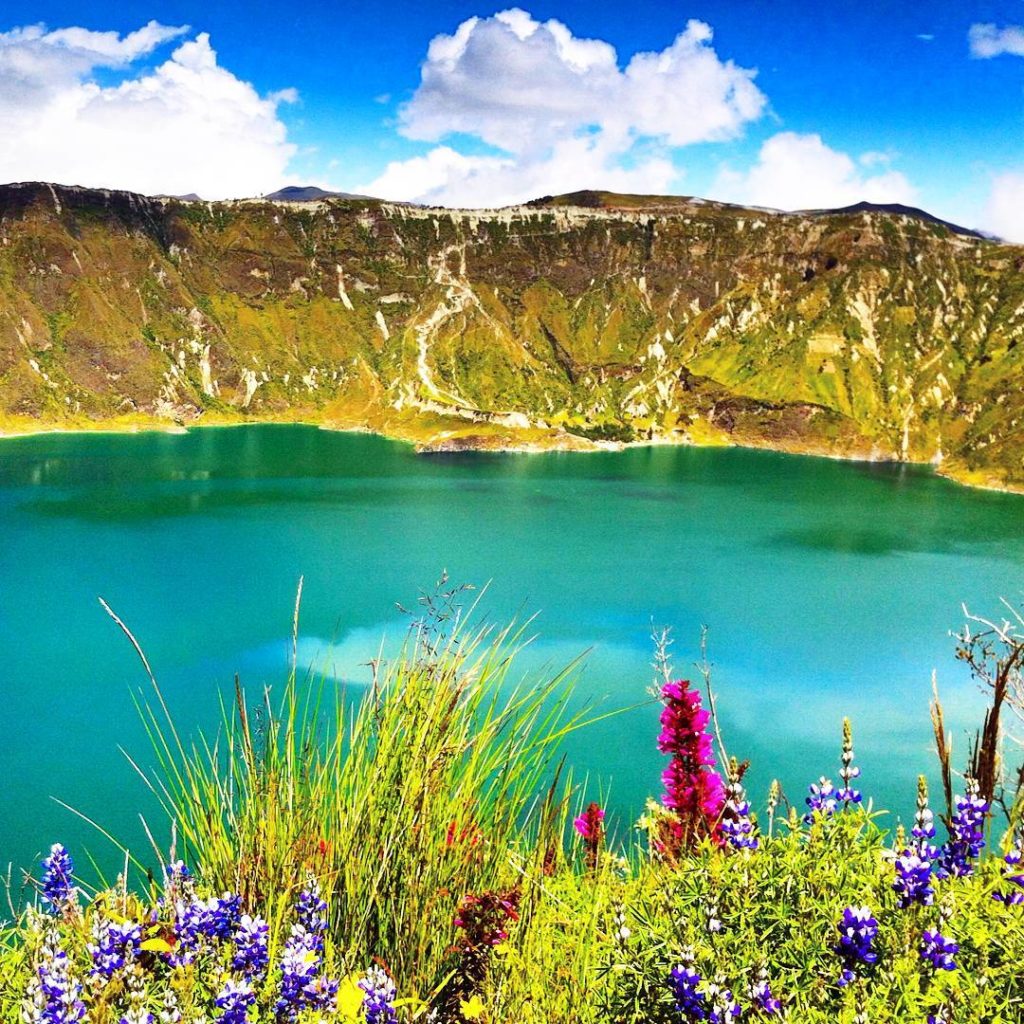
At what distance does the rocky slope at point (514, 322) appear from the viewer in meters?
131

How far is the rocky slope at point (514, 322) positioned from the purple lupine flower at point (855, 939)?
370 feet

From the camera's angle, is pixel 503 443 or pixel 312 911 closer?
pixel 312 911

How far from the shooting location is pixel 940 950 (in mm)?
2006

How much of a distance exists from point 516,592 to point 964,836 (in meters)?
38.9

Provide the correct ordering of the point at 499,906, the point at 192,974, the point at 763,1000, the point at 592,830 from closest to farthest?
the point at 763,1000 → the point at 192,974 → the point at 499,906 → the point at 592,830

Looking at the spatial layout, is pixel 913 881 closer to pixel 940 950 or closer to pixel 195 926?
pixel 940 950

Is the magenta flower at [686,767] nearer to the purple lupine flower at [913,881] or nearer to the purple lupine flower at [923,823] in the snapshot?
the purple lupine flower at [923,823]

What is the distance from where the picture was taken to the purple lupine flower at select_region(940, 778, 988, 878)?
235cm

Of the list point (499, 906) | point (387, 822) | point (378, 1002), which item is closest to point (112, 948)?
point (378, 1002)

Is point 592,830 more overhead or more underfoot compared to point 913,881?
more underfoot

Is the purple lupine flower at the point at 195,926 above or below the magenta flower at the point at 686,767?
below

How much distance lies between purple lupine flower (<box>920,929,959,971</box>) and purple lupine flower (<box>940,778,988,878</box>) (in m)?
0.43

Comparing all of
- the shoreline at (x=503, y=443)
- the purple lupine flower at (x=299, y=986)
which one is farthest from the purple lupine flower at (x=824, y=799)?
the shoreline at (x=503, y=443)

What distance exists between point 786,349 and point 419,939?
153 m
